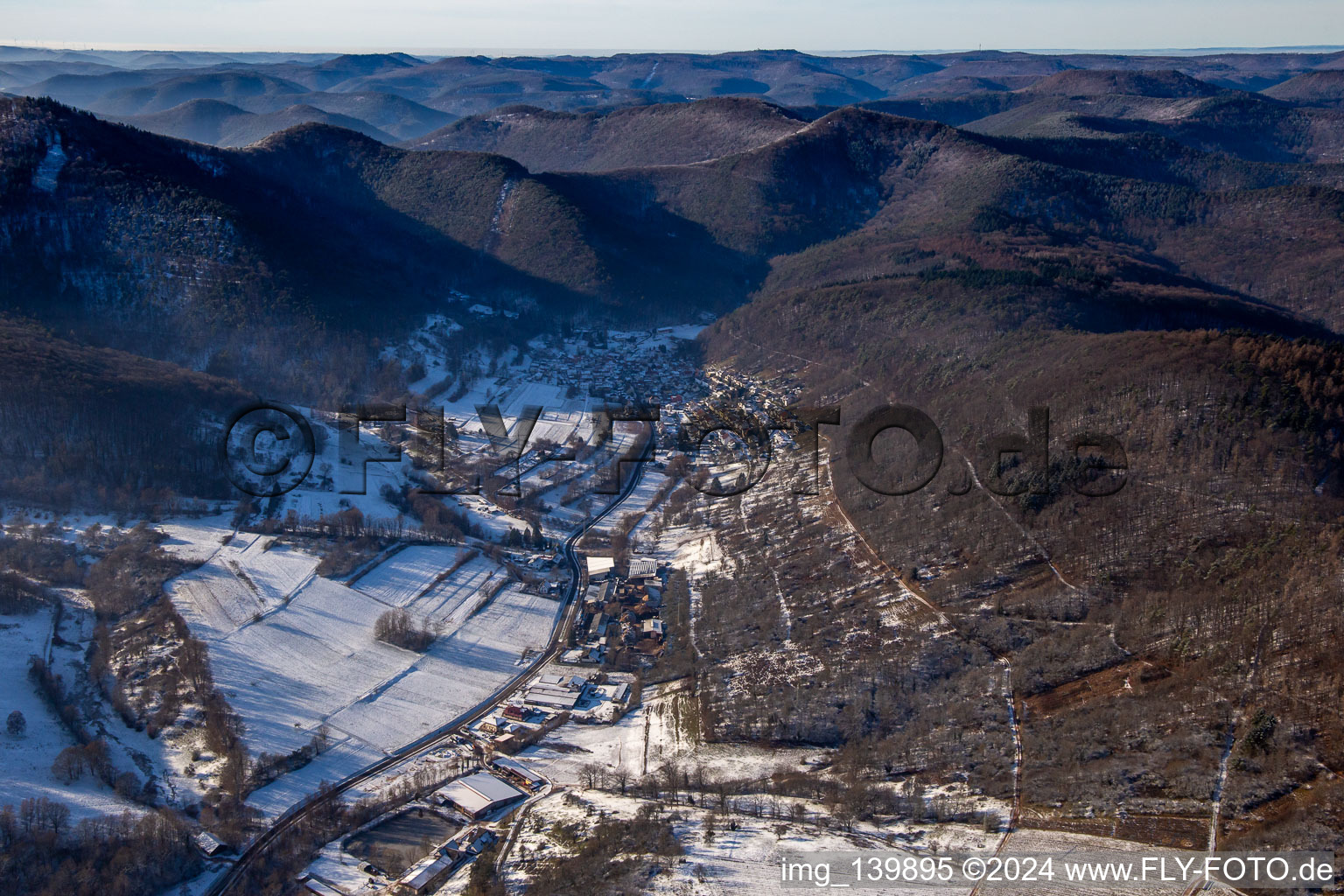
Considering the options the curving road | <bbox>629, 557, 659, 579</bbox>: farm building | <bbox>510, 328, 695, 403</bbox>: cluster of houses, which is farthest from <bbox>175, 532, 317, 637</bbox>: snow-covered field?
<bbox>510, 328, 695, 403</bbox>: cluster of houses

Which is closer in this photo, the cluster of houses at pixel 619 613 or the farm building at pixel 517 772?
the farm building at pixel 517 772

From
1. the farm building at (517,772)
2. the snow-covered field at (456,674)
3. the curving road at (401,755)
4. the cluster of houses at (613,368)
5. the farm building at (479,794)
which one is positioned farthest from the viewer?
the cluster of houses at (613,368)

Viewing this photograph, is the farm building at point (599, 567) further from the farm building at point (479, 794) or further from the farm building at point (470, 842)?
the farm building at point (470, 842)

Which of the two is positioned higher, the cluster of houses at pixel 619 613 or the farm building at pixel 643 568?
the farm building at pixel 643 568

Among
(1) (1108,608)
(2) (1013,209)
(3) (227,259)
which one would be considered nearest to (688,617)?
(1) (1108,608)

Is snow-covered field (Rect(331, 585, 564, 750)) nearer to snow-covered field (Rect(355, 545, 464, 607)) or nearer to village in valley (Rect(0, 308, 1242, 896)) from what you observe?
village in valley (Rect(0, 308, 1242, 896))

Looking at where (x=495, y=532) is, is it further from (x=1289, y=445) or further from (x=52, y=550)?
(x=1289, y=445)

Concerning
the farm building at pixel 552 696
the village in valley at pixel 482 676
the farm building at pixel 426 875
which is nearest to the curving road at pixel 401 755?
the village in valley at pixel 482 676
